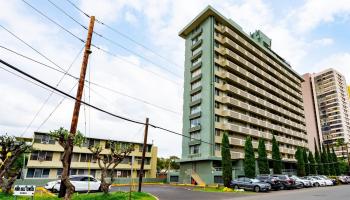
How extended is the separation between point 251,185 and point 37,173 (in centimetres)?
3771

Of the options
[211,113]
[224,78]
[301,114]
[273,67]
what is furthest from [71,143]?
[301,114]

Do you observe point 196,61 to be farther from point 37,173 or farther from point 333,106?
point 333,106

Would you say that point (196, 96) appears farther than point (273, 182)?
Yes

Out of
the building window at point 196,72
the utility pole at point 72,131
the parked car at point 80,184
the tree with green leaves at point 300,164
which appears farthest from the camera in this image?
the tree with green leaves at point 300,164

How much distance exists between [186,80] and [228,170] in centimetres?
2179

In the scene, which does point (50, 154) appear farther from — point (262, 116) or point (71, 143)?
point (262, 116)

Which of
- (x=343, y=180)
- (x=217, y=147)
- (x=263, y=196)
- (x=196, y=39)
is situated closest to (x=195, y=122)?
(x=217, y=147)

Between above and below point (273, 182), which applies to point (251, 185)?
below

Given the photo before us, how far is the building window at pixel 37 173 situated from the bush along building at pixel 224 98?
24731 millimetres

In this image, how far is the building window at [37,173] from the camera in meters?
44.9

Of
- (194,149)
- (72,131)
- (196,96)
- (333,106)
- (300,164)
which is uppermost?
(333,106)

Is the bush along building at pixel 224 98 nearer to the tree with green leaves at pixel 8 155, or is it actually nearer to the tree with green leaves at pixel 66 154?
the tree with green leaves at pixel 8 155

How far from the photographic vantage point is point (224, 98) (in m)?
45.2

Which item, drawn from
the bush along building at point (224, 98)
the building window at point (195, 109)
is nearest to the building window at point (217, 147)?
the bush along building at point (224, 98)
